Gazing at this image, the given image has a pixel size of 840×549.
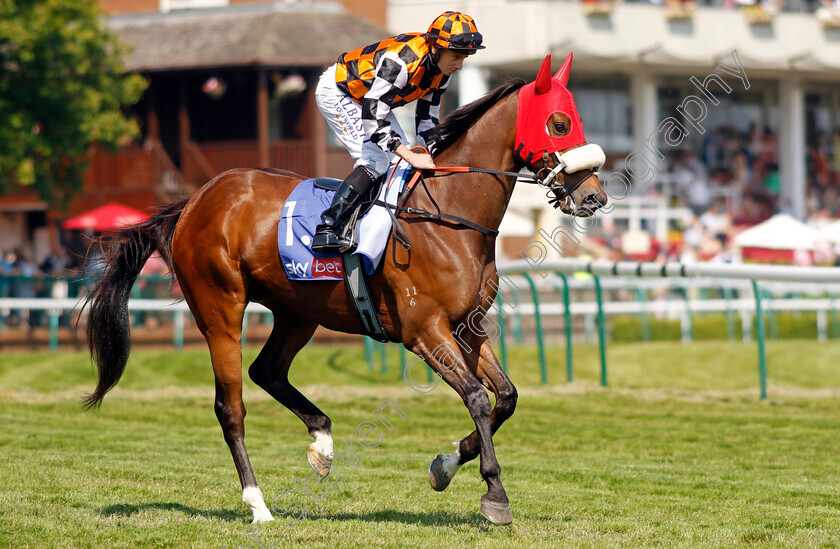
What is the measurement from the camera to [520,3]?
20.8 metres

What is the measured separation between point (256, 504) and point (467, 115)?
2.03 m

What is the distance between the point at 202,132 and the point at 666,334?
35.8 feet

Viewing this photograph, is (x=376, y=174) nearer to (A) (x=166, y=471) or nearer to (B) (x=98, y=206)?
(A) (x=166, y=471)

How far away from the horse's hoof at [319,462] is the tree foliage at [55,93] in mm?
12227

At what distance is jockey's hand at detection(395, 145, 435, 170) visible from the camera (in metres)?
5.16

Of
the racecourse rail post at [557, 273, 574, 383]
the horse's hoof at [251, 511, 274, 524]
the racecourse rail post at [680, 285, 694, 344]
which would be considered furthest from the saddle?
the racecourse rail post at [680, 285, 694, 344]

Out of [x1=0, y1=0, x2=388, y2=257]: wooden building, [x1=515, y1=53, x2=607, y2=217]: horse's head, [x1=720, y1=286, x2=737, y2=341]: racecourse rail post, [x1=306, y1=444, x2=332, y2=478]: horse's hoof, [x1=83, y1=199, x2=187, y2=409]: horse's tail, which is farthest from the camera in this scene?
[x1=0, y1=0, x2=388, y2=257]: wooden building

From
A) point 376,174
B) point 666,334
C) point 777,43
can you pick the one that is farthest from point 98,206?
point 376,174

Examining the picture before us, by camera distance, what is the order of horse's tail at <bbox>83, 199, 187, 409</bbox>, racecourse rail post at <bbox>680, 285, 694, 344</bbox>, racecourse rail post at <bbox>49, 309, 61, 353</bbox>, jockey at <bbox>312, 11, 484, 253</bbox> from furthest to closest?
racecourse rail post at <bbox>680, 285, 694, 344</bbox>, racecourse rail post at <bbox>49, 309, 61, 353</bbox>, horse's tail at <bbox>83, 199, 187, 409</bbox>, jockey at <bbox>312, 11, 484, 253</bbox>

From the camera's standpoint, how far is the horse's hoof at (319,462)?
5449 millimetres

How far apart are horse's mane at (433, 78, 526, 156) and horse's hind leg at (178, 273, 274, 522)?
4.15ft

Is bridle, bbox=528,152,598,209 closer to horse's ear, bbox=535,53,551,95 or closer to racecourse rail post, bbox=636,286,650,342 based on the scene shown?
horse's ear, bbox=535,53,551,95

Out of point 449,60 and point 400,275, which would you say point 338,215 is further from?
point 449,60

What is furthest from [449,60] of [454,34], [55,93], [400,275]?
[55,93]
